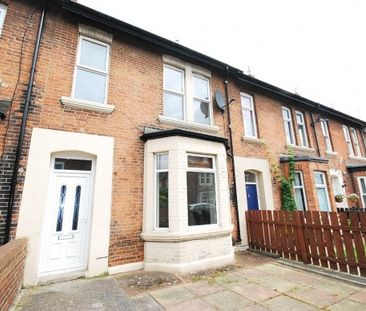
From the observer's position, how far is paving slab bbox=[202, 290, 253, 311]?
368 centimetres

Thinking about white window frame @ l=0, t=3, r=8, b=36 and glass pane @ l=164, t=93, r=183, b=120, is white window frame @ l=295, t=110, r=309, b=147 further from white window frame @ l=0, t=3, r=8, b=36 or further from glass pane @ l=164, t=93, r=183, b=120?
white window frame @ l=0, t=3, r=8, b=36

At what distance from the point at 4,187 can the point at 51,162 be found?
1.03 metres

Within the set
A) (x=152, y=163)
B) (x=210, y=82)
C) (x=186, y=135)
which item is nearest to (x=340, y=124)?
(x=210, y=82)

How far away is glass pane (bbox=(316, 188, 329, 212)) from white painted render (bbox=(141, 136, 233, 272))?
533cm

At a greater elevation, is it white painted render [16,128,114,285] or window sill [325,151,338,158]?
window sill [325,151,338,158]

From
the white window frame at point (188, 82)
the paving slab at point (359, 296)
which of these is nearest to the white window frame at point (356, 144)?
the white window frame at point (188, 82)

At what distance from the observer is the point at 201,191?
647cm

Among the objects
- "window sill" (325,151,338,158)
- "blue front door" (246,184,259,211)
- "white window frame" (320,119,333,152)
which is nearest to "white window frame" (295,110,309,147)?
"window sill" (325,151,338,158)

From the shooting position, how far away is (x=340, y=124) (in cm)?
1388

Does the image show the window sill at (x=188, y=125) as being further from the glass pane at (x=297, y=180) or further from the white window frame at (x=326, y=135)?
the white window frame at (x=326, y=135)

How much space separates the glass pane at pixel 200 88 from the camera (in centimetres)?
825

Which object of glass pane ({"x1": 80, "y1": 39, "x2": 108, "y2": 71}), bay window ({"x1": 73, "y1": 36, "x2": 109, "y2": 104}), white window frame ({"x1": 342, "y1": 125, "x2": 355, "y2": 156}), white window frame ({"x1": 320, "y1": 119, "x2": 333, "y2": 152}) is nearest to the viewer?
bay window ({"x1": 73, "y1": 36, "x2": 109, "y2": 104})

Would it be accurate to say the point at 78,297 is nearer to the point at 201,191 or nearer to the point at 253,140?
the point at 201,191

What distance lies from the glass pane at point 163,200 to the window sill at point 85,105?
2.27 meters
